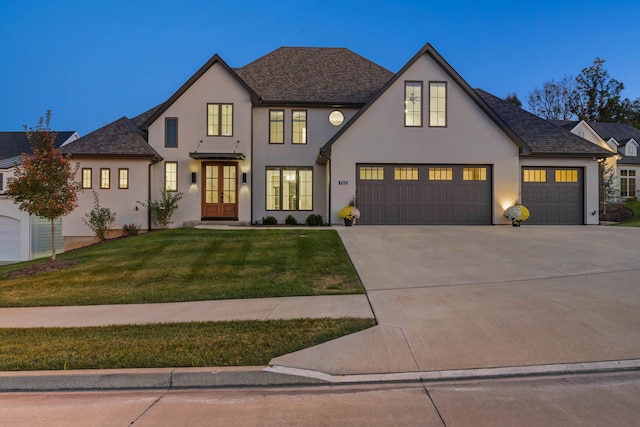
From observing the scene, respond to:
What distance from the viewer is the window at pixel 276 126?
20.3 m

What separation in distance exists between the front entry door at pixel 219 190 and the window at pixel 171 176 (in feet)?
4.35

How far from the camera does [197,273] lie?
34.0 feet

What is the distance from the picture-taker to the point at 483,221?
59.4ft

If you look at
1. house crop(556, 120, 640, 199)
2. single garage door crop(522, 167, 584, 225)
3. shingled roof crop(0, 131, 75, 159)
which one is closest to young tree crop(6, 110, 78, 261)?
single garage door crop(522, 167, 584, 225)

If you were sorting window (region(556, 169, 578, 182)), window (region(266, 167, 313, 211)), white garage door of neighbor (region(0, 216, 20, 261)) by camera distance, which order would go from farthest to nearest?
white garage door of neighbor (region(0, 216, 20, 261)) < window (region(266, 167, 313, 211)) < window (region(556, 169, 578, 182))

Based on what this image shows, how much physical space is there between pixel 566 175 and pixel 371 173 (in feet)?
30.1

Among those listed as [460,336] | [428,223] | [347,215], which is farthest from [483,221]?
[460,336]

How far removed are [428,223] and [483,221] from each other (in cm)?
250

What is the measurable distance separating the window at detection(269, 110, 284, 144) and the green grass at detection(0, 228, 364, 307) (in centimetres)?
724

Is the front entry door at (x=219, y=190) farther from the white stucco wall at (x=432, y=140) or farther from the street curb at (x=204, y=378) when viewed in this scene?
the street curb at (x=204, y=378)

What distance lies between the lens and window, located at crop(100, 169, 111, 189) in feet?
62.2

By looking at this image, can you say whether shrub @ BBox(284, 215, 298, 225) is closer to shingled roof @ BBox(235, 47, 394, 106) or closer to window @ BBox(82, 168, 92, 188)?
shingled roof @ BBox(235, 47, 394, 106)

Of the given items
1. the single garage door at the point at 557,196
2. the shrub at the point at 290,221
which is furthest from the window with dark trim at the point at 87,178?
the single garage door at the point at 557,196

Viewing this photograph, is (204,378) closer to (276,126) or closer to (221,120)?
(221,120)
